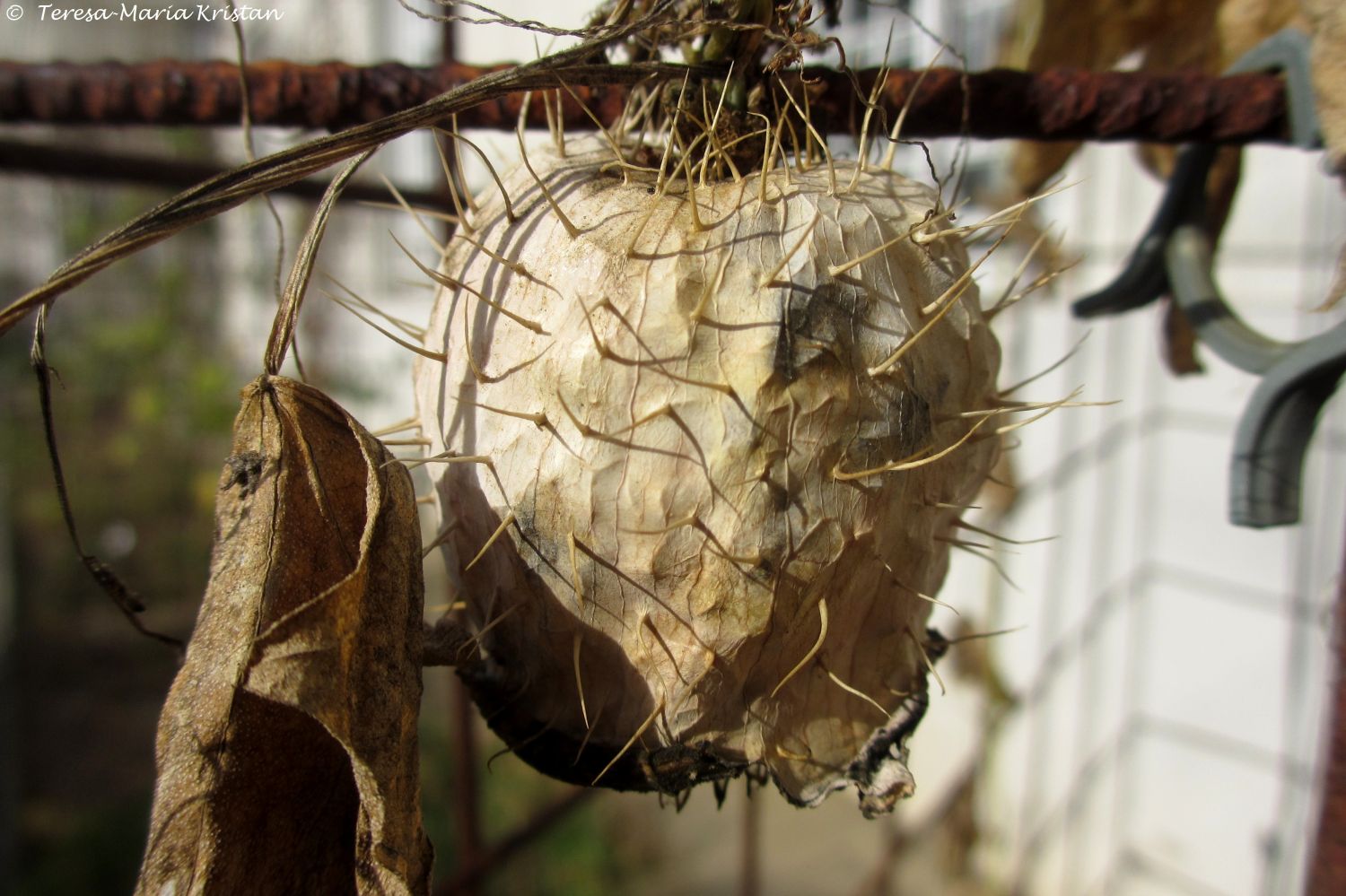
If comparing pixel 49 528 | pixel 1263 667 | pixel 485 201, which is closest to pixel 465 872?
pixel 485 201

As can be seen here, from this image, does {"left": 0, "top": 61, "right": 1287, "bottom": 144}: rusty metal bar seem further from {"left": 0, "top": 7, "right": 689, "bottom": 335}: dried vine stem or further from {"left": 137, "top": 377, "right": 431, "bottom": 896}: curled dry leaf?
{"left": 137, "top": 377, "right": 431, "bottom": 896}: curled dry leaf

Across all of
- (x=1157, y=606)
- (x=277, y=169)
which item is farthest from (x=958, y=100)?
(x=1157, y=606)

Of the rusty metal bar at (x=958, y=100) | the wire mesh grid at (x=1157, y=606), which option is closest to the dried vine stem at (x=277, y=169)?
the rusty metal bar at (x=958, y=100)

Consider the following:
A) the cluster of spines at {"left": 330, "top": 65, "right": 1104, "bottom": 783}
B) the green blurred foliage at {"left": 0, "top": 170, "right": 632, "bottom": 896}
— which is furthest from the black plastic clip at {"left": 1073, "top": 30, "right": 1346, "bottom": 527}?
the green blurred foliage at {"left": 0, "top": 170, "right": 632, "bottom": 896}

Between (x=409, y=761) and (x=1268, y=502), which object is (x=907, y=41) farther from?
(x=409, y=761)

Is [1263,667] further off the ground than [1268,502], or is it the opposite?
[1268,502]

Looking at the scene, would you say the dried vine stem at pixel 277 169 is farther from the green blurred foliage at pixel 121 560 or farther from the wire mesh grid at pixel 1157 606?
the wire mesh grid at pixel 1157 606
